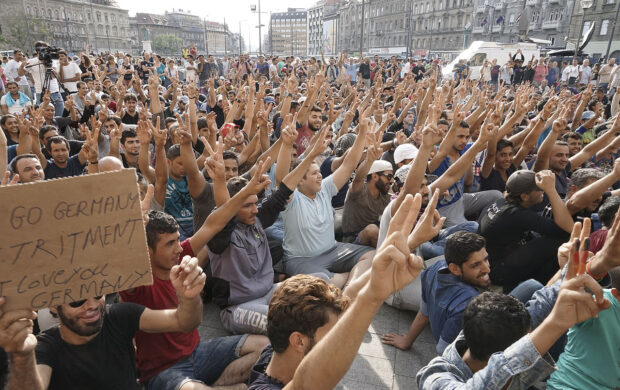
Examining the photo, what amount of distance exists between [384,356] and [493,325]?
156 centimetres

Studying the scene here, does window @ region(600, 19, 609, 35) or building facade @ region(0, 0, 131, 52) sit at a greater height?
building facade @ region(0, 0, 131, 52)

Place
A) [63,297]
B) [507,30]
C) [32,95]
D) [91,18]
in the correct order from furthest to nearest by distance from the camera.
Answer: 1. [91,18]
2. [507,30]
3. [32,95]
4. [63,297]

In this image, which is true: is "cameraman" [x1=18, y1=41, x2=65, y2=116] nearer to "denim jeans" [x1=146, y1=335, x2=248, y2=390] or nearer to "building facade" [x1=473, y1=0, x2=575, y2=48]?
"denim jeans" [x1=146, y1=335, x2=248, y2=390]

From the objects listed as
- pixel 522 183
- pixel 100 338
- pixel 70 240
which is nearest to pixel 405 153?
pixel 522 183

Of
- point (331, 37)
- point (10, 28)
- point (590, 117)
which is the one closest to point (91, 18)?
point (10, 28)

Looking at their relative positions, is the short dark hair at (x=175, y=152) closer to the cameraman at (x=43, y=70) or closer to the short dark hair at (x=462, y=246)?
the short dark hair at (x=462, y=246)

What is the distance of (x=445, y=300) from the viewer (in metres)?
2.76

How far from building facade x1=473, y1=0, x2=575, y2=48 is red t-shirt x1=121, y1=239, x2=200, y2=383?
180 feet

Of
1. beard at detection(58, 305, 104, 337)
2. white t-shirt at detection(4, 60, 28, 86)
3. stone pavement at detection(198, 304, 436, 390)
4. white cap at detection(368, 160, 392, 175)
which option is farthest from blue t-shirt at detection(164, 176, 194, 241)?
white t-shirt at detection(4, 60, 28, 86)

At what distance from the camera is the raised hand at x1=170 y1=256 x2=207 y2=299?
1926 mm

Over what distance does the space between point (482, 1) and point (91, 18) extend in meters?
78.5

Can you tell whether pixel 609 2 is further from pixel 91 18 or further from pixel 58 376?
pixel 91 18

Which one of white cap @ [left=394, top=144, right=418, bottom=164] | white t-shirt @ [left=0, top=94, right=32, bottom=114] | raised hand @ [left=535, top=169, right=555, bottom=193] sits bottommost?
white cap @ [left=394, top=144, right=418, bottom=164]

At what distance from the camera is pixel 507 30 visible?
190 feet
